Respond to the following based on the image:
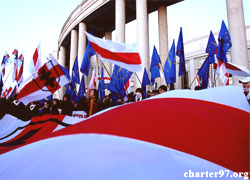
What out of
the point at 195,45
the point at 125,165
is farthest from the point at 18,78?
the point at 195,45

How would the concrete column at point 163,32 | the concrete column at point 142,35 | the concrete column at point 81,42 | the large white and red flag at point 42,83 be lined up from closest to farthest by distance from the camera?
the large white and red flag at point 42,83 < the concrete column at point 142,35 < the concrete column at point 163,32 < the concrete column at point 81,42

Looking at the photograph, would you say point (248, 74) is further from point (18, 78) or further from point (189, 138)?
point (18, 78)

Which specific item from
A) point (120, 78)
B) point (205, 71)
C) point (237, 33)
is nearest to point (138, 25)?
point (237, 33)

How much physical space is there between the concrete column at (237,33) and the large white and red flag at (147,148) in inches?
397

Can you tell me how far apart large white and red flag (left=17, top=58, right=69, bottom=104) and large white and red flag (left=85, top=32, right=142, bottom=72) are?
4.49 feet

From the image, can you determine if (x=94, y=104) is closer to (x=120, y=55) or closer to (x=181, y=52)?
(x=120, y=55)

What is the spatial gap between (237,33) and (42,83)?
10548 mm

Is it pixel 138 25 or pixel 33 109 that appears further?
pixel 138 25

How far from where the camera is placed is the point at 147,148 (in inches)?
50.2

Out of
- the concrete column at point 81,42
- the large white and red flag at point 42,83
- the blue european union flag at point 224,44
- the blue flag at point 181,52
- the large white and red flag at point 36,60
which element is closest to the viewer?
the large white and red flag at point 42,83

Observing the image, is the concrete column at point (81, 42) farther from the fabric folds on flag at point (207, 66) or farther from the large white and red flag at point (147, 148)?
the large white and red flag at point (147, 148)

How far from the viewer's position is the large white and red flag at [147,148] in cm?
109

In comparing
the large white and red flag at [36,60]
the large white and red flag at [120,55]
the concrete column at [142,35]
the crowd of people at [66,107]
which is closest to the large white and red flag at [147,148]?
the large white and red flag at [120,55]

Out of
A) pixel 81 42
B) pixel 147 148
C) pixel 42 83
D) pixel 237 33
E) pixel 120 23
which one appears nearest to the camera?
pixel 147 148
